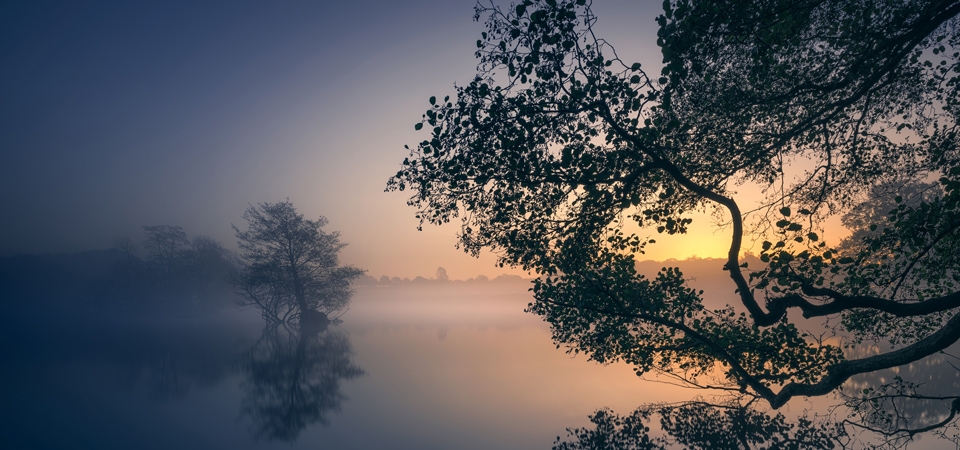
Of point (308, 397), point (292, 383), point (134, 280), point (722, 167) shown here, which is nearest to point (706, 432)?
point (722, 167)

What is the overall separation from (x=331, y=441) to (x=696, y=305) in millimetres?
13531

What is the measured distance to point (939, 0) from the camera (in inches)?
272

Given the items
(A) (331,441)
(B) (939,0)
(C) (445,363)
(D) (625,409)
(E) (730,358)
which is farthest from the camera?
(C) (445,363)

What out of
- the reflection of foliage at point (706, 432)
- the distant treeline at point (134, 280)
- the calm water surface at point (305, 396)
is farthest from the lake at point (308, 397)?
the distant treeline at point (134, 280)

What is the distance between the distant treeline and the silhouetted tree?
11.2 meters

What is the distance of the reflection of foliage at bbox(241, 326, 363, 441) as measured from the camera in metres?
17.6

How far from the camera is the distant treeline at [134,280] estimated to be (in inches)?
2985

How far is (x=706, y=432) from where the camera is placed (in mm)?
13000

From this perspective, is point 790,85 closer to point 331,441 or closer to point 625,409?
point 625,409

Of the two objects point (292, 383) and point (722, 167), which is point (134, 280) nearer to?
point (292, 383)

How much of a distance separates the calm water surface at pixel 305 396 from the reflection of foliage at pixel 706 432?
1525 mm

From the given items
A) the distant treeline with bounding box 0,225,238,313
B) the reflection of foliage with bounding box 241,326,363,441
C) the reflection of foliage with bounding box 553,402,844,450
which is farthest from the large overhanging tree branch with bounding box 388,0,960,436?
the distant treeline with bounding box 0,225,238,313

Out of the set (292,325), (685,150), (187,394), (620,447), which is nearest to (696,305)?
(685,150)

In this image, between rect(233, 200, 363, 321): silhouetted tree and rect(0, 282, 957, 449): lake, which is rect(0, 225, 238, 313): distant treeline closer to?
rect(233, 200, 363, 321): silhouetted tree
